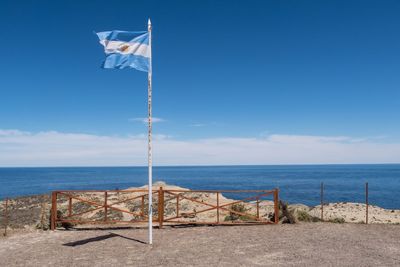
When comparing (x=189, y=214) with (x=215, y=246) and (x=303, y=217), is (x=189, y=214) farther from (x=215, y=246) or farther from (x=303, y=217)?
(x=303, y=217)

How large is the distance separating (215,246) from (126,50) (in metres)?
6.73

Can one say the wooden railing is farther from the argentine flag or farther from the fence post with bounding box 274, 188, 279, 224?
the argentine flag

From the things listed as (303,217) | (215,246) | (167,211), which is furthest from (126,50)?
(167,211)

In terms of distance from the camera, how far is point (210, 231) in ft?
40.0

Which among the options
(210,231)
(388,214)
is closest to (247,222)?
(210,231)

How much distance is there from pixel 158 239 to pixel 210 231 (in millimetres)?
2164

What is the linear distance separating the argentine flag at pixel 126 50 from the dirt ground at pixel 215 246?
5.66m

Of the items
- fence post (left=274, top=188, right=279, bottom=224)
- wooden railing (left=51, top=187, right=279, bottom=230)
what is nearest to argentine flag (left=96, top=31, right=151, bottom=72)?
wooden railing (left=51, top=187, right=279, bottom=230)

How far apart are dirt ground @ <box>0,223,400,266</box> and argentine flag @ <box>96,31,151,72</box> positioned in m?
5.66

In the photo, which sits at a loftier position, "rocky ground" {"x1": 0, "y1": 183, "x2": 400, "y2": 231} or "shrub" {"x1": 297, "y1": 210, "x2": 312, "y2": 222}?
"shrub" {"x1": 297, "y1": 210, "x2": 312, "y2": 222}

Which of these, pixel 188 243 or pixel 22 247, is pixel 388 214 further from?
pixel 22 247

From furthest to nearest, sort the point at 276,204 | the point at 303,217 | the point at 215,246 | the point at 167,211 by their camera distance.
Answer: the point at 167,211 → the point at 303,217 → the point at 276,204 → the point at 215,246

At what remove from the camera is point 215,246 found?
32.7 feet

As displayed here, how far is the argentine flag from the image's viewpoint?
33.7 feet
